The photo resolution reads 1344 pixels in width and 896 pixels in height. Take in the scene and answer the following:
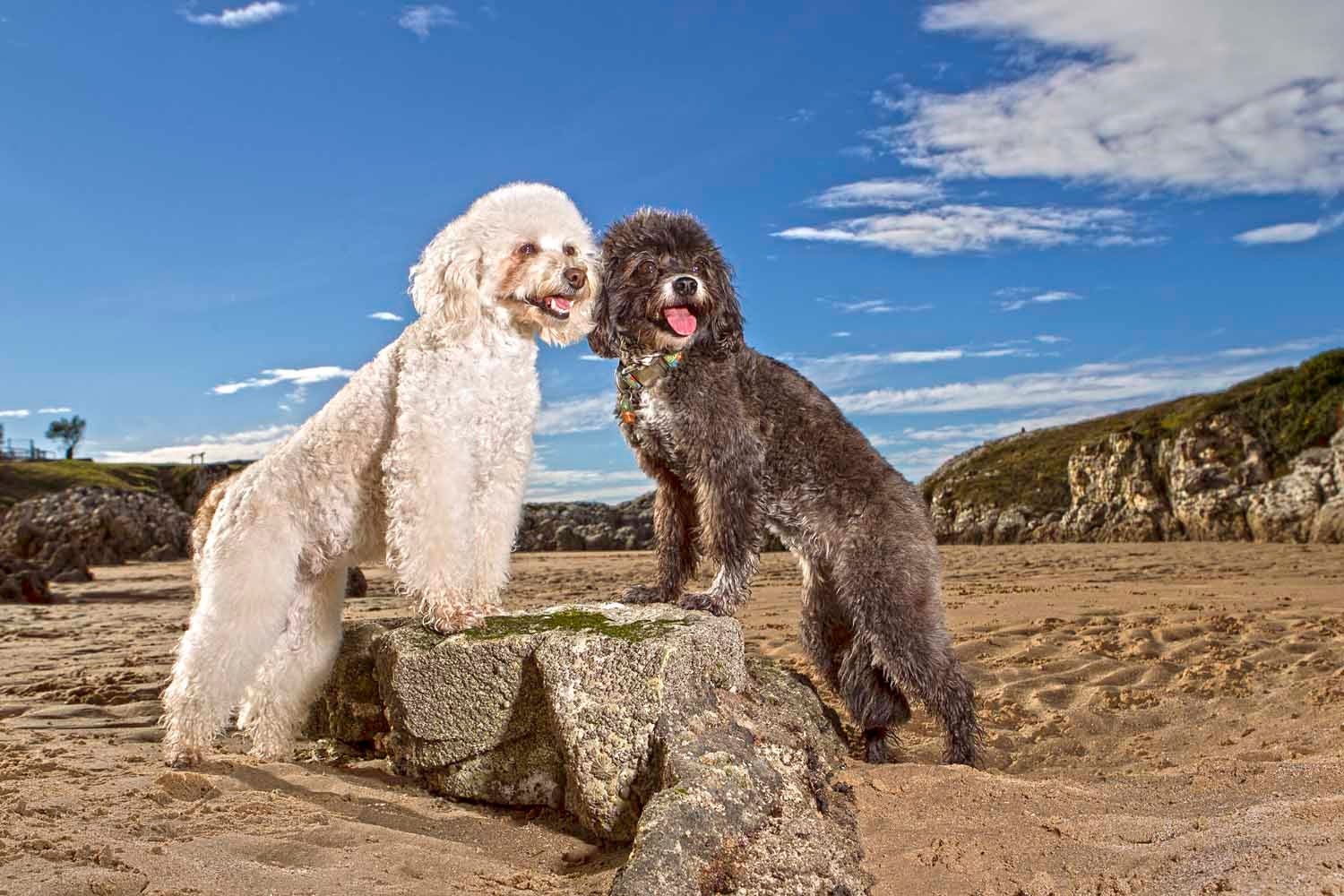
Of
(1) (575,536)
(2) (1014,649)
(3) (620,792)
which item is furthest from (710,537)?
(1) (575,536)

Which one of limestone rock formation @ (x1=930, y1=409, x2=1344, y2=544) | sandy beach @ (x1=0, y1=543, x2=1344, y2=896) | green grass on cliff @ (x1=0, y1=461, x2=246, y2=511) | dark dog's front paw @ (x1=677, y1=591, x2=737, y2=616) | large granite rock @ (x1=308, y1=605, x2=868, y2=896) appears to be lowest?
sandy beach @ (x1=0, y1=543, x2=1344, y2=896)

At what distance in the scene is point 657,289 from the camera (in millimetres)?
4445

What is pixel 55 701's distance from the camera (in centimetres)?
703

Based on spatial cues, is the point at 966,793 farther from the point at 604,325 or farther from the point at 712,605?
the point at 604,325

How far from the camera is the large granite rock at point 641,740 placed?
11.4 ft

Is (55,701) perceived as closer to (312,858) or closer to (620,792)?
(312,858)

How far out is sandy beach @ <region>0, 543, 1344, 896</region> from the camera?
3.65 metres

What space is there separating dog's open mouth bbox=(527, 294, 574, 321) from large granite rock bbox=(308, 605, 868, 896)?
1280 mm

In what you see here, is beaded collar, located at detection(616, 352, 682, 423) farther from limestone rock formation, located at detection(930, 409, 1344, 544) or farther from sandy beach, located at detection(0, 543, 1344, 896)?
limestone rock formation, located at detection(930, 409, 1344, 544)

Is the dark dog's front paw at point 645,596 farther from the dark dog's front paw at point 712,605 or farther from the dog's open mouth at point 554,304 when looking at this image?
the dog's open mouth at point 554,304

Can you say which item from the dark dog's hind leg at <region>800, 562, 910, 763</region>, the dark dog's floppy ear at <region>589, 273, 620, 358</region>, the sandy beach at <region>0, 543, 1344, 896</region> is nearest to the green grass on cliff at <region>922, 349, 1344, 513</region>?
the sandy beach at <region>0, 543, 1344, 896</region>

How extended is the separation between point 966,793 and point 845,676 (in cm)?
85

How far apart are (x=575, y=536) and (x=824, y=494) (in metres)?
18.2

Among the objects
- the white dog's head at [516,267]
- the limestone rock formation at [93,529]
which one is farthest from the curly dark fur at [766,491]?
the limestone rock formation at [93,529]
